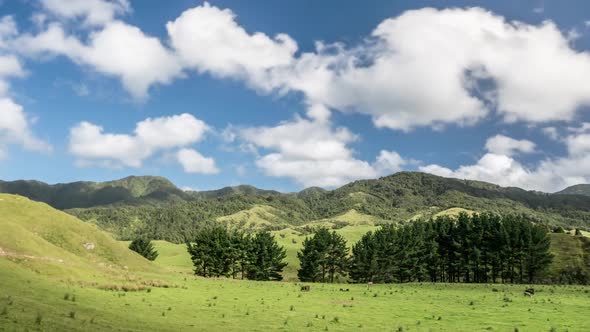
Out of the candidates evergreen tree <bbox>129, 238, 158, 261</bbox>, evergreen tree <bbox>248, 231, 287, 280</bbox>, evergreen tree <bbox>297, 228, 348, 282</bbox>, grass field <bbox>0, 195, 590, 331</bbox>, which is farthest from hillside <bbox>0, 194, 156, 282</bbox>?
evergreen tree <bbox>129, 238, 158, 261</bbox>

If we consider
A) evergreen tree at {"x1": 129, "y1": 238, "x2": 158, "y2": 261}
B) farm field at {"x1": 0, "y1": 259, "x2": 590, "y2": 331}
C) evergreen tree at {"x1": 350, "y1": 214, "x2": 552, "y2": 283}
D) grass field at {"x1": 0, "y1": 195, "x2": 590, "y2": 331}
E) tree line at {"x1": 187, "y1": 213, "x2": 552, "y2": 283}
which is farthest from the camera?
evergreen tree at {"x1": 129, "y1": 238, "x2": 158, "y2": 261}

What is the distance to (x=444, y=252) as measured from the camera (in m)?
119

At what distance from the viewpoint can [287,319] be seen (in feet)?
118

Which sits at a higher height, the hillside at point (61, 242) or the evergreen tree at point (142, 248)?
the hillside at point (61, 242)

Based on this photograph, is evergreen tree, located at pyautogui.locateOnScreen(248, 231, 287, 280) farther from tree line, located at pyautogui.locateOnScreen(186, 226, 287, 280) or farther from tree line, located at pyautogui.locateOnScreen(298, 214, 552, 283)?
tree line, located at pyautogui.locateOnScreen(298, 214, 552, 283)

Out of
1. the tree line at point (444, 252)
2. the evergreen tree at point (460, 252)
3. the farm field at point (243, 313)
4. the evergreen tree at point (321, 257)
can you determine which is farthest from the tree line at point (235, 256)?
the farm field at point (243, 313)

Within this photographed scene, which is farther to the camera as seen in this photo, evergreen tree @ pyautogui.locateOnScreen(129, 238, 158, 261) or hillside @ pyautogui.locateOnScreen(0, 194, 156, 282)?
evergreen tree @ pyautogui.locateOnScreen(129, 238, 158, 261)

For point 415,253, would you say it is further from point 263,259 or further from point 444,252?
point 263,259

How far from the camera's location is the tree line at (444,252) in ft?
346

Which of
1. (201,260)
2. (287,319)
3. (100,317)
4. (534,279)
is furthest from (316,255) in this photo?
(100,317)

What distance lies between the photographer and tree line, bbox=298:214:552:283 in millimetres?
105312

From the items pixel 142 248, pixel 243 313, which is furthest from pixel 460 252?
pixel 142 248

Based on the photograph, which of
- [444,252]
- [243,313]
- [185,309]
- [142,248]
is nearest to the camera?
[185,309]

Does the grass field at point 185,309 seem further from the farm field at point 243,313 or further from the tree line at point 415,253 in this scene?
the tree line at point 415,253
